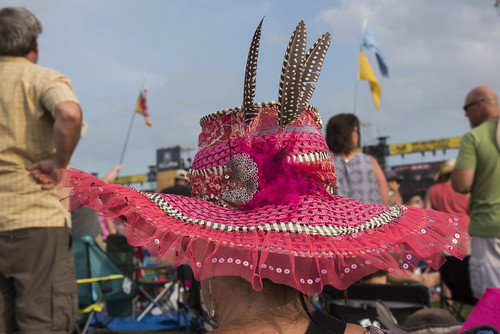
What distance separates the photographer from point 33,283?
8.75 feet

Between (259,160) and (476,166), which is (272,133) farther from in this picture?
(476,166)

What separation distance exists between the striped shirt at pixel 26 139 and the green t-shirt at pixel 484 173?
3.09 meters

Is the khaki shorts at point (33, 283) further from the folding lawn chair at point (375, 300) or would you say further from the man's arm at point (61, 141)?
the folding lawn chair at point (375, 300)

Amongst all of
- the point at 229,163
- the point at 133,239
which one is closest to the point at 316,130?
the point at 229,163

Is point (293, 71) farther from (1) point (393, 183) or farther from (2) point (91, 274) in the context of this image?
(1) point (393, 183)

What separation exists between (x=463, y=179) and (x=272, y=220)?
3.22 metres

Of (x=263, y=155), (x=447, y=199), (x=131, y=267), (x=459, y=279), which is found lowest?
(x=131, y=267)

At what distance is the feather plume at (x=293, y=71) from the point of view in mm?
1336

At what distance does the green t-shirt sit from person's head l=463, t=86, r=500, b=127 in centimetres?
25

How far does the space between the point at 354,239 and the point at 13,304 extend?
2210mm

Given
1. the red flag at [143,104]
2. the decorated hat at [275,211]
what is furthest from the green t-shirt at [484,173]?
the red flag at [143,104]

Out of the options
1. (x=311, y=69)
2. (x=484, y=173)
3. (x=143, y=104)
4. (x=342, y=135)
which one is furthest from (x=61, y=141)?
(x=143, y=104)

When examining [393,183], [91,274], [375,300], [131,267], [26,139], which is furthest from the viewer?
[393,183]

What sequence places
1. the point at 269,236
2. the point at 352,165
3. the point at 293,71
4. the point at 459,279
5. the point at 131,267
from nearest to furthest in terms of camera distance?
1. the point at 269,236
2. the point at 293,71
3. the point at 352,165
4. the point at 459,279
5. the point at 131,267
